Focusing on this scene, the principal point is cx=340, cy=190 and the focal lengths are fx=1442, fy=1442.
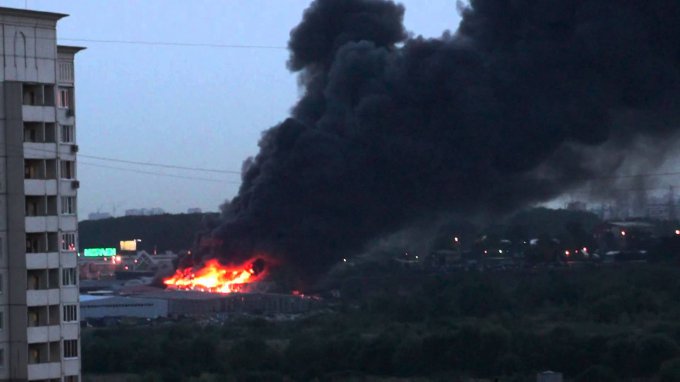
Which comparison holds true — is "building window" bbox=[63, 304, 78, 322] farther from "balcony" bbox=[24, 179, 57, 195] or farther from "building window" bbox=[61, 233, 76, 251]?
"balcony" bbox=[24, 179, 57, 195]

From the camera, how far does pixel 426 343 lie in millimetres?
43469

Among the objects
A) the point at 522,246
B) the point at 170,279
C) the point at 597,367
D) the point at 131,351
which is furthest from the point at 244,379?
the point at 522,246

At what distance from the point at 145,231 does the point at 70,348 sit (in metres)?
114

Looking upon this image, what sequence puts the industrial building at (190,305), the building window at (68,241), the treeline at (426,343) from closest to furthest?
the building window at (68,241) < the treeline at (426,343) < the industrial building at (190,305)

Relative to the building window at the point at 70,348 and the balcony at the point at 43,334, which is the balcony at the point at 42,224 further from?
the building window at the point at 70,348

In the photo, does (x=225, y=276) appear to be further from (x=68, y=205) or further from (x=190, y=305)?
(x=68, y=205)

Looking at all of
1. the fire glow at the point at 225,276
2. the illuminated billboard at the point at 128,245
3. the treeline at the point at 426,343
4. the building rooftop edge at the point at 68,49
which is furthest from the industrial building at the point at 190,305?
the illuminated billboard at the point at 128,245

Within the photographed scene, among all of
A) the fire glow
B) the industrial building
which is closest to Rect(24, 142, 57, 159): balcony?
the industrial building

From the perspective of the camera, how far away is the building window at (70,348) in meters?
19.3

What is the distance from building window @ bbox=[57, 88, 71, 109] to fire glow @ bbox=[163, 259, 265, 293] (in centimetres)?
3943

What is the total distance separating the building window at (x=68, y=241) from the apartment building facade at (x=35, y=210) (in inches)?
0.5

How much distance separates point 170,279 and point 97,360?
70.2ft

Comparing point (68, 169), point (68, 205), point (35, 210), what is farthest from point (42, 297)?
point (68, 169)

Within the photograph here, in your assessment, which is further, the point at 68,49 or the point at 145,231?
the point at 145,231
